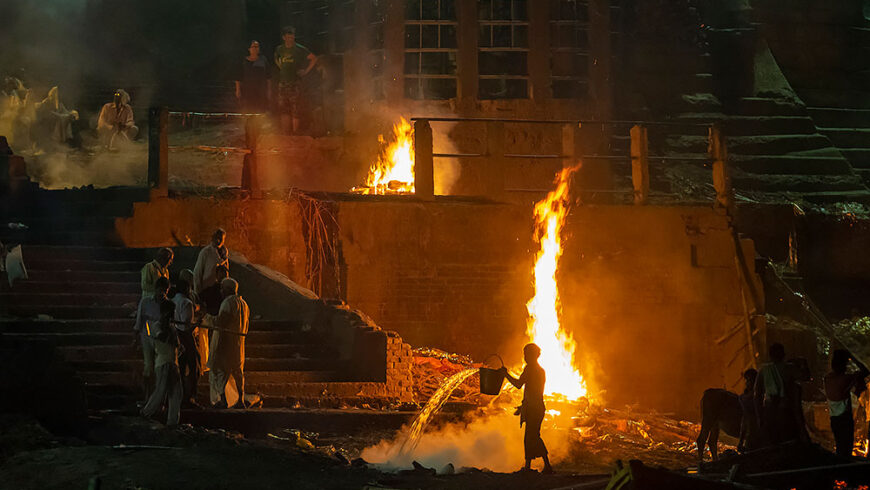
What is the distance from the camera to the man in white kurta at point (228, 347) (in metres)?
12.3

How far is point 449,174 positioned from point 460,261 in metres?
4.68

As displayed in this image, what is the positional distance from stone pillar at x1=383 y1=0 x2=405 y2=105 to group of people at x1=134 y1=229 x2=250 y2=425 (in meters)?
8.83

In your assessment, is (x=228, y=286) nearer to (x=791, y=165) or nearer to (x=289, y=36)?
(x=289, y=36)

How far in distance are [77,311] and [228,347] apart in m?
3.09

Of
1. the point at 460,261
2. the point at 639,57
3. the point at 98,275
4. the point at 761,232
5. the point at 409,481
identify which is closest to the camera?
the point at 409,481

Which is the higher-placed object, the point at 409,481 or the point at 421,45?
the point at 421,45

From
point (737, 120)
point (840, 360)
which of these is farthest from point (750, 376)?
point (737, 120)

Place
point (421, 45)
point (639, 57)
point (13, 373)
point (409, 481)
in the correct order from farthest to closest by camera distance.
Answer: point (639, 57) → point (421, 45) → point (13, 373) → point (409, 481)

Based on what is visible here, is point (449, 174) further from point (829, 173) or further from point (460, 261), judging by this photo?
point (829, 173)

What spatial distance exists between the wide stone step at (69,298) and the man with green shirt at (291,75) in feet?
24.5

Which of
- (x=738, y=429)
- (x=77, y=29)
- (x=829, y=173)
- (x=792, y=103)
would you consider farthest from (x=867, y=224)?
(x=77, y=29)

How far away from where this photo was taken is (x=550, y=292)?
17.2 meters

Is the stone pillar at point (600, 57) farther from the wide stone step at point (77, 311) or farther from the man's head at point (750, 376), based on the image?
the wide stone step at point (77, 311)

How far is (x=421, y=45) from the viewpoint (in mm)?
21859
